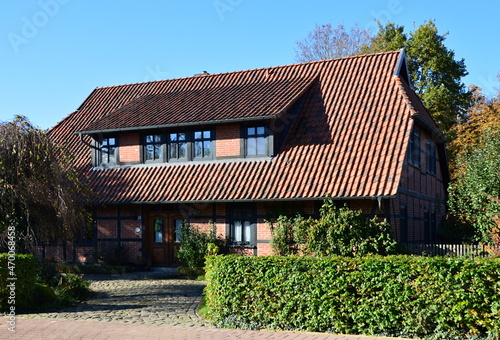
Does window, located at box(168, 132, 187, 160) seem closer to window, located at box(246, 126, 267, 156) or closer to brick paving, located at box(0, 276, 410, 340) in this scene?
window, located at box(246, 126, 267, 156)

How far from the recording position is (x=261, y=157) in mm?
20828

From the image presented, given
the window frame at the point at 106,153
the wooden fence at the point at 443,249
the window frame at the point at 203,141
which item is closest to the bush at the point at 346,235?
the wooden fence at the point at 443,249

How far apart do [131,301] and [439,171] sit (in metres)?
16.2

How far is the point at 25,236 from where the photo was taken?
15992 millimetres

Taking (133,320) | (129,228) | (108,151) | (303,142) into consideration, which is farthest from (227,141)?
→ (133,320)

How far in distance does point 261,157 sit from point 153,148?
438 cm

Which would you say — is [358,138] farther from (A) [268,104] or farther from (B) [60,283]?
→ (B) [60,283]

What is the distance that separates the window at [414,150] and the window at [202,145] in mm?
6880

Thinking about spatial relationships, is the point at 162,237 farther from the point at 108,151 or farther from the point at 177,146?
the point at 108,151

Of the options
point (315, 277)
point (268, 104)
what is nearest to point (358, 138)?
point (268, 104)

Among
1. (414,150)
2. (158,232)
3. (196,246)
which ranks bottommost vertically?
(196,246)

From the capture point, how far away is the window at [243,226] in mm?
20062

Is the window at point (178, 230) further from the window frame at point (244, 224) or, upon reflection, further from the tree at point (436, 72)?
the tree at point (436, 72)

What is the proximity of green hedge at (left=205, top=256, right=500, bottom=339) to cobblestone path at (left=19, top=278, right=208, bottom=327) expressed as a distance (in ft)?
3.37
